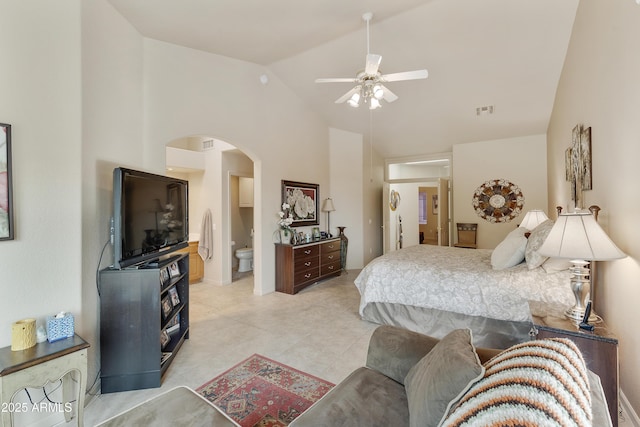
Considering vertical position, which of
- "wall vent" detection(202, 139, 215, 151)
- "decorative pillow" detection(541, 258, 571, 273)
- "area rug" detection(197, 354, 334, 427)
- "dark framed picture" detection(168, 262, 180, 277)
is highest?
"wall vent" detection(202, 139, 215, 151)

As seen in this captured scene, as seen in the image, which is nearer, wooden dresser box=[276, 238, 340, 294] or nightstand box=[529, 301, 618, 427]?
nightstand box=[529, 301, 618, 427]

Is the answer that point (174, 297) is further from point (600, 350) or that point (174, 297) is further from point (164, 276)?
point (600, 350)

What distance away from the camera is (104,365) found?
2.24 metres

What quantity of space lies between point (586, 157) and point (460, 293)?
1.67 m

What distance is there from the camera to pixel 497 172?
5785 millimetres

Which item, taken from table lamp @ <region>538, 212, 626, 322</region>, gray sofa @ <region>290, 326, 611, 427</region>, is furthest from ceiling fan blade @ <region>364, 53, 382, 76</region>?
gray sofa @ <region>290, 326, 611, 427</region>

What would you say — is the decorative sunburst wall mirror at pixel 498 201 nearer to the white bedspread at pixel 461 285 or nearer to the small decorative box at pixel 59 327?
the white bedspread at pixel 461 285

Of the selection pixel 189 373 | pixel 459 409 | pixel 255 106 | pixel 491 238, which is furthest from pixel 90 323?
pixel 491 238

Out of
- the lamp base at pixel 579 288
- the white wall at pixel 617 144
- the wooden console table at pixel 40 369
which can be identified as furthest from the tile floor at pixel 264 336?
the white wall at pixel 617 144

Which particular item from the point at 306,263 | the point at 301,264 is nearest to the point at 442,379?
the point at 301,264

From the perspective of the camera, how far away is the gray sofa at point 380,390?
1.26 metres

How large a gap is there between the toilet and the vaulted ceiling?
3214 millimetres

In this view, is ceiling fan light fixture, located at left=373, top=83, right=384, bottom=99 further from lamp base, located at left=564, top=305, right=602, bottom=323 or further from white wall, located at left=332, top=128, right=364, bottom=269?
white wall, located at left=332, top=128, right=364, bottom=269

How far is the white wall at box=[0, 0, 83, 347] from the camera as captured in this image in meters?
1.78
